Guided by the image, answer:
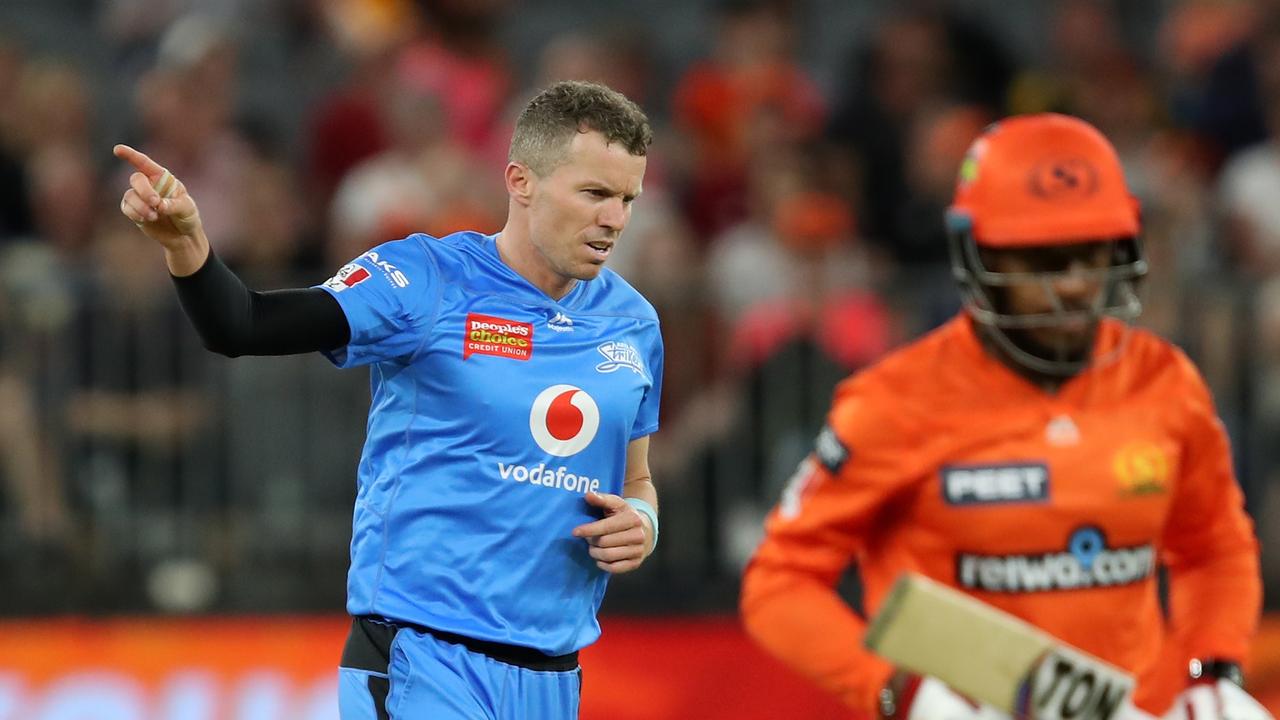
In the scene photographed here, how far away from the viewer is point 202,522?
382 inches

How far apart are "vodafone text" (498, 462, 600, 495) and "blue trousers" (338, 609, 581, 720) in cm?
44

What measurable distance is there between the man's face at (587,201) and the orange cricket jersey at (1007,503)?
0.94 meters

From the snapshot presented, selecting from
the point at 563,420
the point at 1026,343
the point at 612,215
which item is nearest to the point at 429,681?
the point at 563,420

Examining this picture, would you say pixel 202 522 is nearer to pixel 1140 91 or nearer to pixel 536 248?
pixel 536 248

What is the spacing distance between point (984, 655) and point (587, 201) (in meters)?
1.51

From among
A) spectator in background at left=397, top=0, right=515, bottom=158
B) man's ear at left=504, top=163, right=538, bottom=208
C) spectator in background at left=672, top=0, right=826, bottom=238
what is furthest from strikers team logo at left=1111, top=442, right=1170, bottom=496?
spectator in background at left=397, top=0, right=515, bottom=158

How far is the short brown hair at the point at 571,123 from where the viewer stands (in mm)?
5066

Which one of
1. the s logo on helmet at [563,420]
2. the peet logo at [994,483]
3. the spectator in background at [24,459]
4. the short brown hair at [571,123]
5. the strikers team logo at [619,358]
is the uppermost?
the short brown hair at [571,123]

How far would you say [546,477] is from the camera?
5.03 metres

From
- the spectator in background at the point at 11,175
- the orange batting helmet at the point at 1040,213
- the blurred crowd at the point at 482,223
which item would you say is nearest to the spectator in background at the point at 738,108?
the blurred crowd at the point at 482,223

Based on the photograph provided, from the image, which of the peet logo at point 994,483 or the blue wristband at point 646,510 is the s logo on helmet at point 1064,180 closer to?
the peet logo at point 994,483

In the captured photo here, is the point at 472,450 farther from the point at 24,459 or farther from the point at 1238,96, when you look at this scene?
the point at 1238,96

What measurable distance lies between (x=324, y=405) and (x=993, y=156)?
16.1ft

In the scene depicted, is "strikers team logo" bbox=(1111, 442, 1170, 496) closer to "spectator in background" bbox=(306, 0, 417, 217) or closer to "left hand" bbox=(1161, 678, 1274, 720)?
"left hand" bbox=(1161, 678, 1274, 720)
